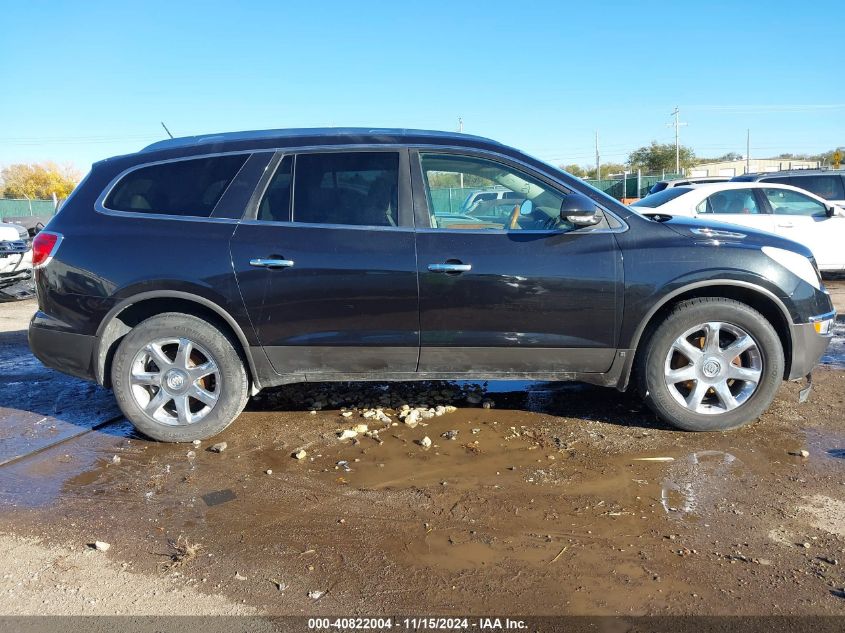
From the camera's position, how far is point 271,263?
3.91 metres

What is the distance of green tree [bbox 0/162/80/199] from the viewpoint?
6062 centimetres

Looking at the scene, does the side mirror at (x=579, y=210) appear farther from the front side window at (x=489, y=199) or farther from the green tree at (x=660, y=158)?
the green tree at (x=660, y=158)

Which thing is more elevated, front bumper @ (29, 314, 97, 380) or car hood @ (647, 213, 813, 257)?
car hood @ (647, 213, 813, 257)

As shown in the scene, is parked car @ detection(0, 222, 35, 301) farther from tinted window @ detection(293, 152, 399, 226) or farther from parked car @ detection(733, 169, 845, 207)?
parked car @ detection(733, 169, 845, 207)

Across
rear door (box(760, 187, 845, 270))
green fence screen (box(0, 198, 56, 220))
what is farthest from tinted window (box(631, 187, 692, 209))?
green fence screen (box(0, 198, 56, 220))

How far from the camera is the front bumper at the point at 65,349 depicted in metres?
4.08

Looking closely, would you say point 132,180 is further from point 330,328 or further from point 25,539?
point 25,539

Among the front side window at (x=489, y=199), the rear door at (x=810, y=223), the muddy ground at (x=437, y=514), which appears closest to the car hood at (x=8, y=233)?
the muddy ground at (x=437, y=514)

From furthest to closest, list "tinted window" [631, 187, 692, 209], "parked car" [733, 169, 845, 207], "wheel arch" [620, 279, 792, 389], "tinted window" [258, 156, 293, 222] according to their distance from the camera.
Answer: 1. "parked car" [733, 169, 845, 207]
2. "tinted window" [631, 187, 692, 209]
3. "tinted window" [258, 156, 293, 222]
4. "wheel arch" [620, 279, 792, 389]

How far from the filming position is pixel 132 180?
4.14 m

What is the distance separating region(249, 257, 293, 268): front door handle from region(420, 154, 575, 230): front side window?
3.10 ft

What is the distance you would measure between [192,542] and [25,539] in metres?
0.85

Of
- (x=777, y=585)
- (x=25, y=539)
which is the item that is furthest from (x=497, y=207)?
(x=25, y=539)

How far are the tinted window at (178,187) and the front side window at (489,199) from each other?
1.27 meters
